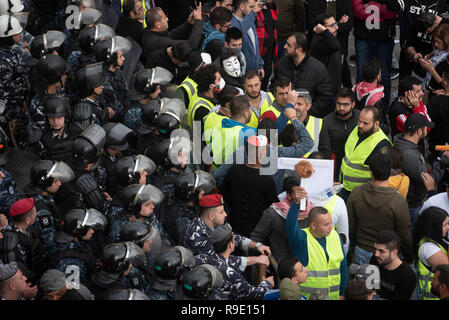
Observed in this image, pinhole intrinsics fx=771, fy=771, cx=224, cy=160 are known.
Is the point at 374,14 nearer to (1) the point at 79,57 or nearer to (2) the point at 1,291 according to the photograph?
(1) the point at 79,57

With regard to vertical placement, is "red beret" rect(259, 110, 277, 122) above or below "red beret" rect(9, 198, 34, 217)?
above

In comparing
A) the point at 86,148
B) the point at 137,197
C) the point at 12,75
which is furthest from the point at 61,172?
the point at 12,75

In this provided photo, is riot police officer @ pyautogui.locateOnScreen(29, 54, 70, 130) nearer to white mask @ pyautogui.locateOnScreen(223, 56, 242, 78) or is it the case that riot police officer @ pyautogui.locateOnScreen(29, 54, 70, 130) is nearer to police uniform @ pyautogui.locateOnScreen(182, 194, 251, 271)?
white mask @ pyautogui.locateOnScreen(223, 56, 242, 78)

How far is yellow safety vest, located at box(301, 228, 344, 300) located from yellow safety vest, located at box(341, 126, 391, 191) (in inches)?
55.4

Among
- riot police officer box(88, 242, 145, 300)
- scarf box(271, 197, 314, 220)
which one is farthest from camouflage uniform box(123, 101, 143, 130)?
riot police officer box(88, 242, 145, 300)

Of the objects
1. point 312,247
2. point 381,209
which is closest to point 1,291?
point 312,247

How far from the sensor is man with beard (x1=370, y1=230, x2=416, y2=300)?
20.6 ft

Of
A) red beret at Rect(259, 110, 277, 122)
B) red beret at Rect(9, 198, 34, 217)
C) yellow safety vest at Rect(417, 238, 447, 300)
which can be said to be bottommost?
yellow safety vest at Rect(417, 238, 447, 300)

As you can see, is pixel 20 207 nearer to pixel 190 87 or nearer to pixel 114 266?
pixel 114 266

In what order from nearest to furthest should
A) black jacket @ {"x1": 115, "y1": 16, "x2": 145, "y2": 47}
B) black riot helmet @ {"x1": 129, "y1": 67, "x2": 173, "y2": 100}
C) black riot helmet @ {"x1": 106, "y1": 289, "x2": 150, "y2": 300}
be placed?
black riot helmet @ {"x1": 106, "y1": 289, "x2": 150, "y2": 300}
black riot helmet @ {"x1": 129, "y1": 67, "x2": 173, "y2": 100}
black jacket @ {"x1": 115, "y1": 16, "x2": 145, "y2": 47}

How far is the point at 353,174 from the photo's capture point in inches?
308

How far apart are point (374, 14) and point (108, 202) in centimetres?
511

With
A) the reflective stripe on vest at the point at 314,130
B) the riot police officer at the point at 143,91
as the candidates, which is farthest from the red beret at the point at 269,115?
the riot police officer at the point at 143,91

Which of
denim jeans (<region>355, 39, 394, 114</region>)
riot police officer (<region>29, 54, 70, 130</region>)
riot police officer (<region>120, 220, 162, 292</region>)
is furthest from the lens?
denim jeans (<region>355, 39, 394, 114</region>)
